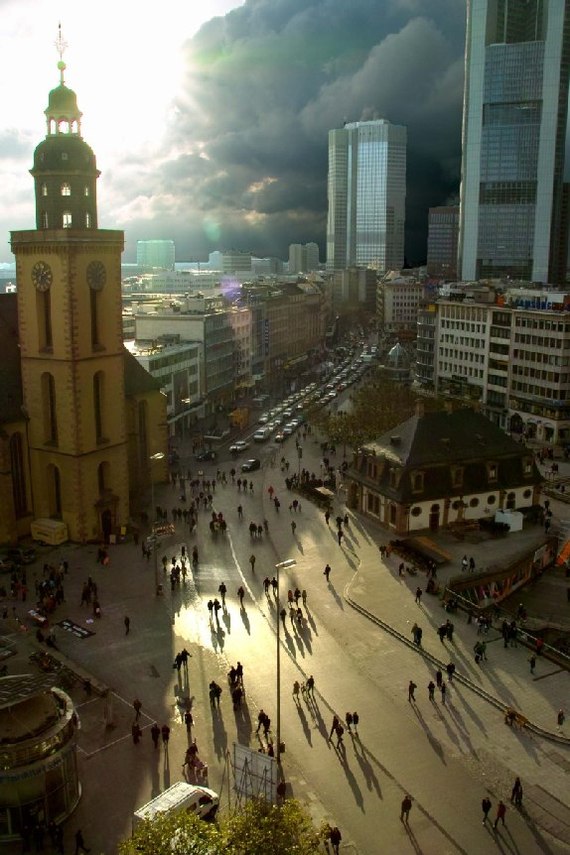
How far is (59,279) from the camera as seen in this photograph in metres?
53.0

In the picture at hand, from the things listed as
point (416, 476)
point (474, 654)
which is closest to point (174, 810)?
point (474, 654)

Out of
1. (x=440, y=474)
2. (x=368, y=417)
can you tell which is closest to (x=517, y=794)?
(x=440, y=474)

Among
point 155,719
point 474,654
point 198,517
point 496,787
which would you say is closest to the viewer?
point 496,787

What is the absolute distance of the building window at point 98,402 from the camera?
5584cm

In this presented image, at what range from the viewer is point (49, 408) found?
2183 inches

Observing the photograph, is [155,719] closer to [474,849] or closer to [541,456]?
[474,849]

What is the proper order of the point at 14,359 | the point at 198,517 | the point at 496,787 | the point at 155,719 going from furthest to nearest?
the point at 198,517
the point at 14,359
the point at 155,719
the point at 496,787

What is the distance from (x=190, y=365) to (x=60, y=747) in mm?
71014

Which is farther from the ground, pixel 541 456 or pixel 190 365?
pixel 190 365

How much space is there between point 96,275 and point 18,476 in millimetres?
14733

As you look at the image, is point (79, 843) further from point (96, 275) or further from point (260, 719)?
point (96, 275)

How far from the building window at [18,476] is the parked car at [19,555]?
3.32 metres

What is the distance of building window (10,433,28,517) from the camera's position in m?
55.1

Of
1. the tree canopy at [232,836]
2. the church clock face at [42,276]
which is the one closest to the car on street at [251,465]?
the church clock face at [42,276]
